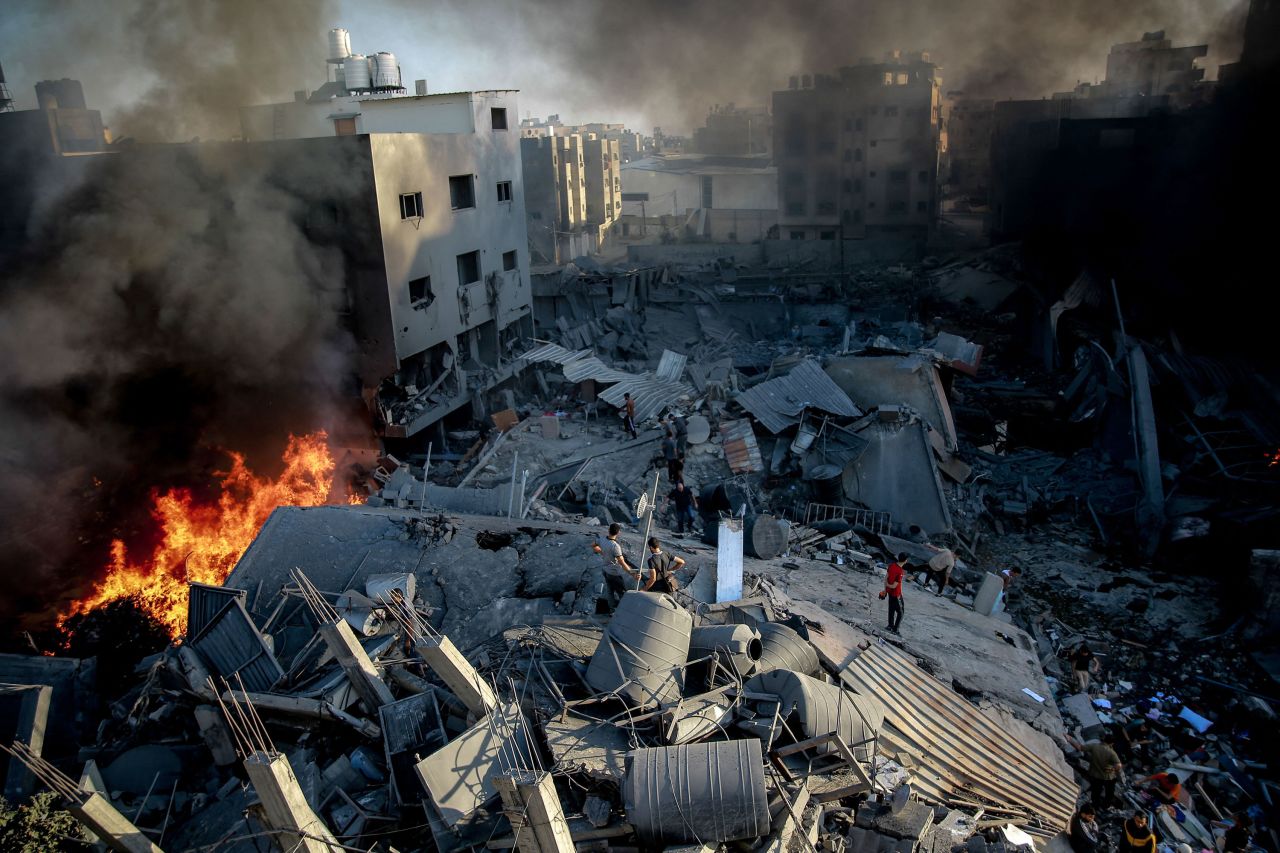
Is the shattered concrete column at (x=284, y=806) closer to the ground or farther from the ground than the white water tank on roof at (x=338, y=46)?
closer to the ground

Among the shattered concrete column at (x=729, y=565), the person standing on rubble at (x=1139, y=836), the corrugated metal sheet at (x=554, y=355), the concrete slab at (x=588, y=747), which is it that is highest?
the corrugated metal sheet at (x=554, y=355)

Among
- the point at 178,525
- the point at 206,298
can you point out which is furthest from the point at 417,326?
the point at 178,525

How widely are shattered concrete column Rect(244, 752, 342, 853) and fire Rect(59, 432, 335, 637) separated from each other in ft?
22.5

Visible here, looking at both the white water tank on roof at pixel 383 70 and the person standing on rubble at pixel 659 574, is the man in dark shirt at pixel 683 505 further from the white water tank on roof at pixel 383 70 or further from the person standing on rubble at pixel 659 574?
the white water tank on roof at pixel 383 70

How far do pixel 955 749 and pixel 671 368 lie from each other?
11.5 meters

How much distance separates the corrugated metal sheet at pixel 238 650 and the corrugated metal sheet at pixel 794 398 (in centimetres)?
873

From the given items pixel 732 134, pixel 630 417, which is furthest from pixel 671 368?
pixel 732 134

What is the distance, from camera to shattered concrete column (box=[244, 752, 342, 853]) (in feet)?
13.4

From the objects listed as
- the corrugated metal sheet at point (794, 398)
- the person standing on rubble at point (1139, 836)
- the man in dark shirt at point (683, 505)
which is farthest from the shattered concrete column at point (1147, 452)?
the person standing on rubble at point (1139, 836)

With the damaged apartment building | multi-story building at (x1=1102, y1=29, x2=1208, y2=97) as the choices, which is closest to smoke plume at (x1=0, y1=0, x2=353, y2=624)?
the damaged apartment building

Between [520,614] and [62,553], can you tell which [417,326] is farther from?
[520,614]

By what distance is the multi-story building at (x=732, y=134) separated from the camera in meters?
54.5

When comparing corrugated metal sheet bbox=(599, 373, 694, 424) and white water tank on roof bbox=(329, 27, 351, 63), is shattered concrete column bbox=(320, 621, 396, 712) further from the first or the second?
white water tank on roof bbox=(329, 27, 351, 63)

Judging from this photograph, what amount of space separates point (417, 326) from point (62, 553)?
7080 mm
